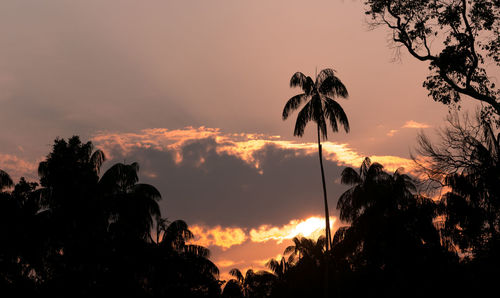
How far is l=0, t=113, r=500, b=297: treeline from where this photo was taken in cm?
2205

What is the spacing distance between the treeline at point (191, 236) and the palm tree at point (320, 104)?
4.58 m

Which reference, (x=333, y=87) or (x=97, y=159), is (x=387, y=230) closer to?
(x=333, y=87)

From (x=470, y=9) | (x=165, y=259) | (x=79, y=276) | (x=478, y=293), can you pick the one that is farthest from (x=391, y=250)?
(x=79, y=276)

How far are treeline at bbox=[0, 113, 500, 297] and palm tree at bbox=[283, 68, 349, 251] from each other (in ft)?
15.0

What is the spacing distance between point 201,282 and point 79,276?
36.2 feet

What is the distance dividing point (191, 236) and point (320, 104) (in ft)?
50.7

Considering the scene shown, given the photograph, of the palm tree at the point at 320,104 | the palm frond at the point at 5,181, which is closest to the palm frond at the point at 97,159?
the palm frond at the point at 5,181

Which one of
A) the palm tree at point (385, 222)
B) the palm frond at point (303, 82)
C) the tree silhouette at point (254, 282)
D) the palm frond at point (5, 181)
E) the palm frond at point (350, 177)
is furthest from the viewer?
the tree silhouette at point (254, 282)

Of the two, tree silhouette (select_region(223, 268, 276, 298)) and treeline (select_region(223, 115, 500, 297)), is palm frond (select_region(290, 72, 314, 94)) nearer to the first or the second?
treeline (select_region(223, 115, 500, 297))

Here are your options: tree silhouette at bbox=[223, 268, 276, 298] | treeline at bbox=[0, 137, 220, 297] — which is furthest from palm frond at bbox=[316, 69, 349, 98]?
tree silhouette at bbox=[223, 268, 276, 298]

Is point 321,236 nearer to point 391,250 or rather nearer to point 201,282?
point 391,250

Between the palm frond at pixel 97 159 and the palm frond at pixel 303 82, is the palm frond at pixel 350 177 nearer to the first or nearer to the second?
the palm frond at pixel 303 82

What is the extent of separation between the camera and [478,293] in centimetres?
2534

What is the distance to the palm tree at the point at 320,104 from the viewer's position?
1409 inches
